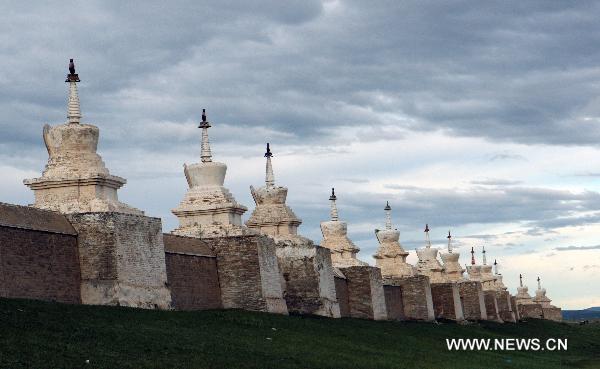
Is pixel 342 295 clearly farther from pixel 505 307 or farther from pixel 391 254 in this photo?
pixel 505 307

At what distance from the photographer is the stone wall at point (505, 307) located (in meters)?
80.9

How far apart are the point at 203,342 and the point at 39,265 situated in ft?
14.1

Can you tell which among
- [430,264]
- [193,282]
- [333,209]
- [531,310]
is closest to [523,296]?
[531,310]

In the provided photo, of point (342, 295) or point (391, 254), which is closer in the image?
point (342, 295)

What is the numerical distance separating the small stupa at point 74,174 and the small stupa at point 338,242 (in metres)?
20.5

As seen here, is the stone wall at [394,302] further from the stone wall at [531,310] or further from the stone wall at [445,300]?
the stone wall at [531,310]

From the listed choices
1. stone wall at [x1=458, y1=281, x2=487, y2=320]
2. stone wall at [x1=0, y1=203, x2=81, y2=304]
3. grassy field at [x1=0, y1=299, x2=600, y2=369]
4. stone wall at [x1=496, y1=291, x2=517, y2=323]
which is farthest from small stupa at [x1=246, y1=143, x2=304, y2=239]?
stone wall at [x1=496, y1=291, x2=517, y2=323]

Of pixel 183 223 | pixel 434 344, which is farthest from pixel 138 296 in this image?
pixel 434 344

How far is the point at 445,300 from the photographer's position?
210 feet

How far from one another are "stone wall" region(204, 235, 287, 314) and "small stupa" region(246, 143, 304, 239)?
5861mm

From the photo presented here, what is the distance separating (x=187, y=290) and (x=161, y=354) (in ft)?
32.9

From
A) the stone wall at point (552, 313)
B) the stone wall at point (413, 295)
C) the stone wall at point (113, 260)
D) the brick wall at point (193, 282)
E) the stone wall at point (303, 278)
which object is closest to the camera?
the stone wall at point (113, 260)

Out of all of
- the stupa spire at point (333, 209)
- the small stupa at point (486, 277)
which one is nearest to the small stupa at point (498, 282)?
the small stupa at point (486, 277)

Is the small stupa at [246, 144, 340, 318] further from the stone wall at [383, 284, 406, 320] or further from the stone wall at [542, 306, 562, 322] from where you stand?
the stone wall at [542, 306, 562, 322]
